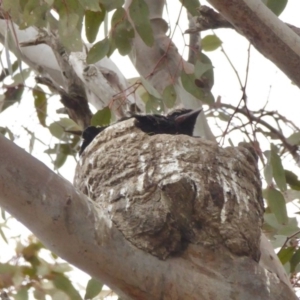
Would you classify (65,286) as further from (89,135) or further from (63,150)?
(63,150)

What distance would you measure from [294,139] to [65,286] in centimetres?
149

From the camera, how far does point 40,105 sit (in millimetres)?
4410

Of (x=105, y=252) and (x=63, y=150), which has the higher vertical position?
(x=63, y=150)

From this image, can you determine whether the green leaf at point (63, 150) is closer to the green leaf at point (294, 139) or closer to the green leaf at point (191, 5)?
the green leaf at point (294, 139)

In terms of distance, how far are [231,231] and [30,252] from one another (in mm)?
1578

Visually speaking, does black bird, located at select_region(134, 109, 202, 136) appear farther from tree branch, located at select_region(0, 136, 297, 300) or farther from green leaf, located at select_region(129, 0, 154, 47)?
tree branch, located at select_region(0, 136, 297, 300)

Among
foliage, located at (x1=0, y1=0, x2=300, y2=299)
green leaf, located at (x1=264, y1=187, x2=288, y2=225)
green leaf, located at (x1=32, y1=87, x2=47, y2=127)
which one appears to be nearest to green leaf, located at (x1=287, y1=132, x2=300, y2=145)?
foliage, located at (x1=0, y1=0, x2=300, y2=299)

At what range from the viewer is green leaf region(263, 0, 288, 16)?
106 inches

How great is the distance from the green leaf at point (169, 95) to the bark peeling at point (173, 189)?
46cm

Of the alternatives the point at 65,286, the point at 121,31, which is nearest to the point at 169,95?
the point at 121,31

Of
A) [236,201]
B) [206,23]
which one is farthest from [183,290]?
[206,23]

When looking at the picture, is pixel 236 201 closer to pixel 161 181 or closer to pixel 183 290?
pixel 161 181

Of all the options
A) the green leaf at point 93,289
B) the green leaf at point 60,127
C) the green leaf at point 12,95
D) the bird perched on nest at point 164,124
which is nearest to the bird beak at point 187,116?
the bird perched on nest at point 164,124

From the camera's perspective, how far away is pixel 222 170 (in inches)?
98.5
